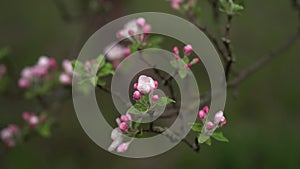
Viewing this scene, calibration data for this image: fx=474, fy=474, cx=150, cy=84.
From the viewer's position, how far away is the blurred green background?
10.0 ft

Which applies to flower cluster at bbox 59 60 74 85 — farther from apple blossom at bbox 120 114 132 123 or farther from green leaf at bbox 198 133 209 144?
green leaf at bbox 198 133 209 144

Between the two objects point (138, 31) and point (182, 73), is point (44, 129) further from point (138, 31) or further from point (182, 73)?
point (182, 73)

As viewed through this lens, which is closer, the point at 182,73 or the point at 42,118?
the point at 182,73

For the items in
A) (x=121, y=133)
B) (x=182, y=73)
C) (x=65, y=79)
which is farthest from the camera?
(x=65, y=79)

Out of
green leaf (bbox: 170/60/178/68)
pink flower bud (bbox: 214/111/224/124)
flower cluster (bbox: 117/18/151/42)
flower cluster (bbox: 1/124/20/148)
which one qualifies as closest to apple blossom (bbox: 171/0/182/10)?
flower cluster (bbox: 117/18/151/42)

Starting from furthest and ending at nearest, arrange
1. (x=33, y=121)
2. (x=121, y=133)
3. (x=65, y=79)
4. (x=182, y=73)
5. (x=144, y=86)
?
(x=33, y=121) < (x=65, y=79) < (x=182, y=73) < (x=121, y=133) < (x=144, y=86)

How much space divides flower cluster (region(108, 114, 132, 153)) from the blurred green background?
1599 millimetres

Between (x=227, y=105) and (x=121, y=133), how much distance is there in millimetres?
2270

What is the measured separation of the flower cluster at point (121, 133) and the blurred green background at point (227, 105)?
1.60 m

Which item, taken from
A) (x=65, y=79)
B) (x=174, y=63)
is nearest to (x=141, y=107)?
(x=174, y=63)

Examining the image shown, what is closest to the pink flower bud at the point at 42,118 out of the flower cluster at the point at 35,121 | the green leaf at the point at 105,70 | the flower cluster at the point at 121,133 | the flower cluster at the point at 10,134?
the flower cluster at the point at 35,121

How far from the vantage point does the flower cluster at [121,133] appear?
1.24 meters

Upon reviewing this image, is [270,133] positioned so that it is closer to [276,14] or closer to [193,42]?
[276,14]

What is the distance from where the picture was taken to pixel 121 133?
4.17ft
